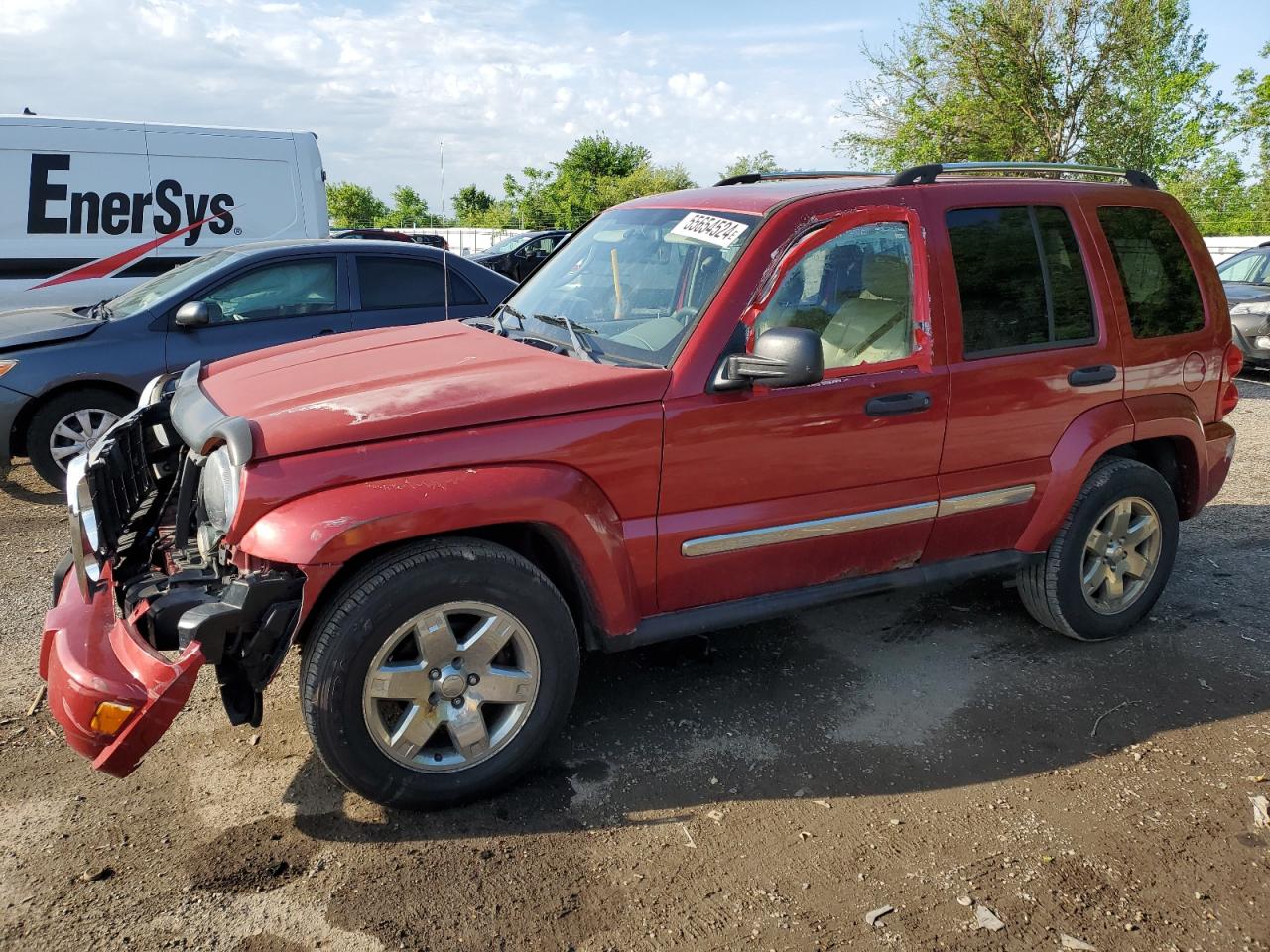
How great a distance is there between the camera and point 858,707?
368 cm

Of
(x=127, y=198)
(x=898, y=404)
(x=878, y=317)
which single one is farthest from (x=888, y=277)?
(x=127, y=198)

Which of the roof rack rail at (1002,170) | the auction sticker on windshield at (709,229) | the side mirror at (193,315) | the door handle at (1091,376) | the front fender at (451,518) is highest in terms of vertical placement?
the roof rack rail at (1002,170)

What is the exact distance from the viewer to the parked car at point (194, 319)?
598 centimetres

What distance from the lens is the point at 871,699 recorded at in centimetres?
374

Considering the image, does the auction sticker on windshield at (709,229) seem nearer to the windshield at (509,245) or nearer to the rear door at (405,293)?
the rear door at (405,293)

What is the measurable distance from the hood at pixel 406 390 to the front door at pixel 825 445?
332mm

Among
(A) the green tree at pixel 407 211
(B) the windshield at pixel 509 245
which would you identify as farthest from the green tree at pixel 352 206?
(B) the windshield at pixel 509 245

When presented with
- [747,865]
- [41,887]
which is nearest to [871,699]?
[747,865]

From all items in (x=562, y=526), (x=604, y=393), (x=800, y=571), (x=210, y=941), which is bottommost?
(x=210, y=941)

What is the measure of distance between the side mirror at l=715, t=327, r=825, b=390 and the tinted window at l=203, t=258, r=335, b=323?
167 inches

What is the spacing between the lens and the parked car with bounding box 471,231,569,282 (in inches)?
762

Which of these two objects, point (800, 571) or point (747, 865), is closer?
point (747, 865)

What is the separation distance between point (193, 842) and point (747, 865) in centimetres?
162

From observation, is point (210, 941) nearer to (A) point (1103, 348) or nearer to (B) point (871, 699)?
(B) point (871, 699)
